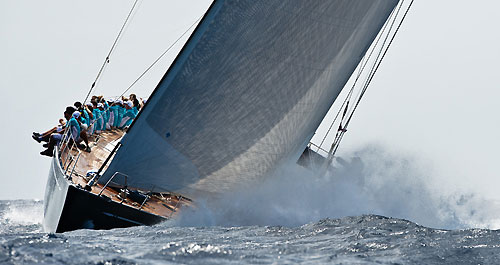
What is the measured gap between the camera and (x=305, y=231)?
9.18m

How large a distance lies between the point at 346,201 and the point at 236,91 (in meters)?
2.96

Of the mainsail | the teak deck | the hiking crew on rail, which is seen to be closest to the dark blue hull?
the teak deck

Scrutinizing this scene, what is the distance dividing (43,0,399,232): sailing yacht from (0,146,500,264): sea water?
0.45m

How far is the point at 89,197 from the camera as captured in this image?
949 centimetres

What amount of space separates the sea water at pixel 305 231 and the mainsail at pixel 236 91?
62 centimetres

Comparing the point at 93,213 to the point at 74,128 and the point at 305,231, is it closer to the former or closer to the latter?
the point at 305,231

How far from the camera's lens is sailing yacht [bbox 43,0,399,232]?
9633 millimetres

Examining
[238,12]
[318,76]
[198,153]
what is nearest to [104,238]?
[198,153]

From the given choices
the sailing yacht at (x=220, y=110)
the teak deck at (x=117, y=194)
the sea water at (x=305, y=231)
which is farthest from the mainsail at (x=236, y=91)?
the sea water at (x=305, y=231)

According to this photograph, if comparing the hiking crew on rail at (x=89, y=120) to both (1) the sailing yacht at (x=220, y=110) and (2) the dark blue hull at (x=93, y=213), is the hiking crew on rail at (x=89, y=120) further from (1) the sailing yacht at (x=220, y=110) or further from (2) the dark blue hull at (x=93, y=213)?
(2) the dark blue hull at (x=93, y=213)

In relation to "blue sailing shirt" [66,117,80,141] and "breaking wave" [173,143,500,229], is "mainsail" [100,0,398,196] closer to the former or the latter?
"breaking wave" [173,143,500,229]

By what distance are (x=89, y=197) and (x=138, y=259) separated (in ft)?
10.0

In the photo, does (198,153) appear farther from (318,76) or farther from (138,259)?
(138,259)

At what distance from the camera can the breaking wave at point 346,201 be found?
10.4 m
